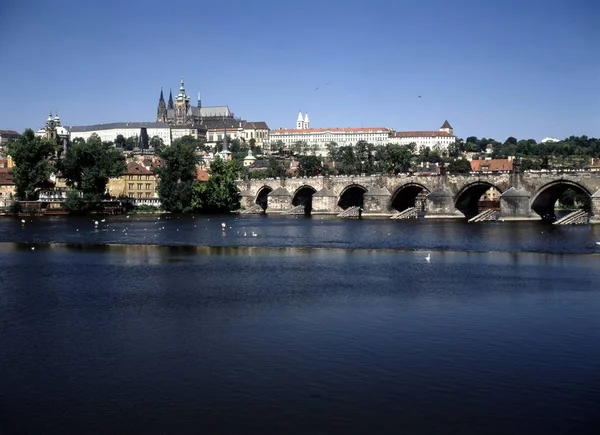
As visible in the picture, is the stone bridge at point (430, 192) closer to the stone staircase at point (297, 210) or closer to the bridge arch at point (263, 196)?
the bridge arch at point (263, 196)

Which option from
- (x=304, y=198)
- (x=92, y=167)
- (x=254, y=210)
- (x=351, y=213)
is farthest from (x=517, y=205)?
(x=92, y=167)

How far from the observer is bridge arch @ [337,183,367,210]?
98.6 m

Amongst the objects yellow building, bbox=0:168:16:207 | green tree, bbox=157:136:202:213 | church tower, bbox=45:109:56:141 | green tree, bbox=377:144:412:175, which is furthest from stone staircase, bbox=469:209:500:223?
church tower, bbox=45:109:56:141

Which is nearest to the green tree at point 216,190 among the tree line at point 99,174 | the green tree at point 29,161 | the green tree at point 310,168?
the tree line at point 99,174

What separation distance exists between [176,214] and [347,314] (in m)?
76.4

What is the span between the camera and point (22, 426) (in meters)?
16.0

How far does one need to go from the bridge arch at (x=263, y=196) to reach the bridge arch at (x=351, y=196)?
1234 centimetres

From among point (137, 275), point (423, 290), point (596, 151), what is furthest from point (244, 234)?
point (596, 151)

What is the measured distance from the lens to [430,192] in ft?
288

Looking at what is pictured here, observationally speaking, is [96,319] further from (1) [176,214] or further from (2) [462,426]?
(1) [176,214]

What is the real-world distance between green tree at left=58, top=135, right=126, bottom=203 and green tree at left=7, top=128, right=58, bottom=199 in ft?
10.6

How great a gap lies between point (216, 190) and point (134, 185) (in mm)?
16500

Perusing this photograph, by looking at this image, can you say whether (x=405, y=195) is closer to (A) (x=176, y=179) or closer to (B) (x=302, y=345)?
(A) (x=176, y=179)

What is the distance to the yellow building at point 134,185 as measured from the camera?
114 m
